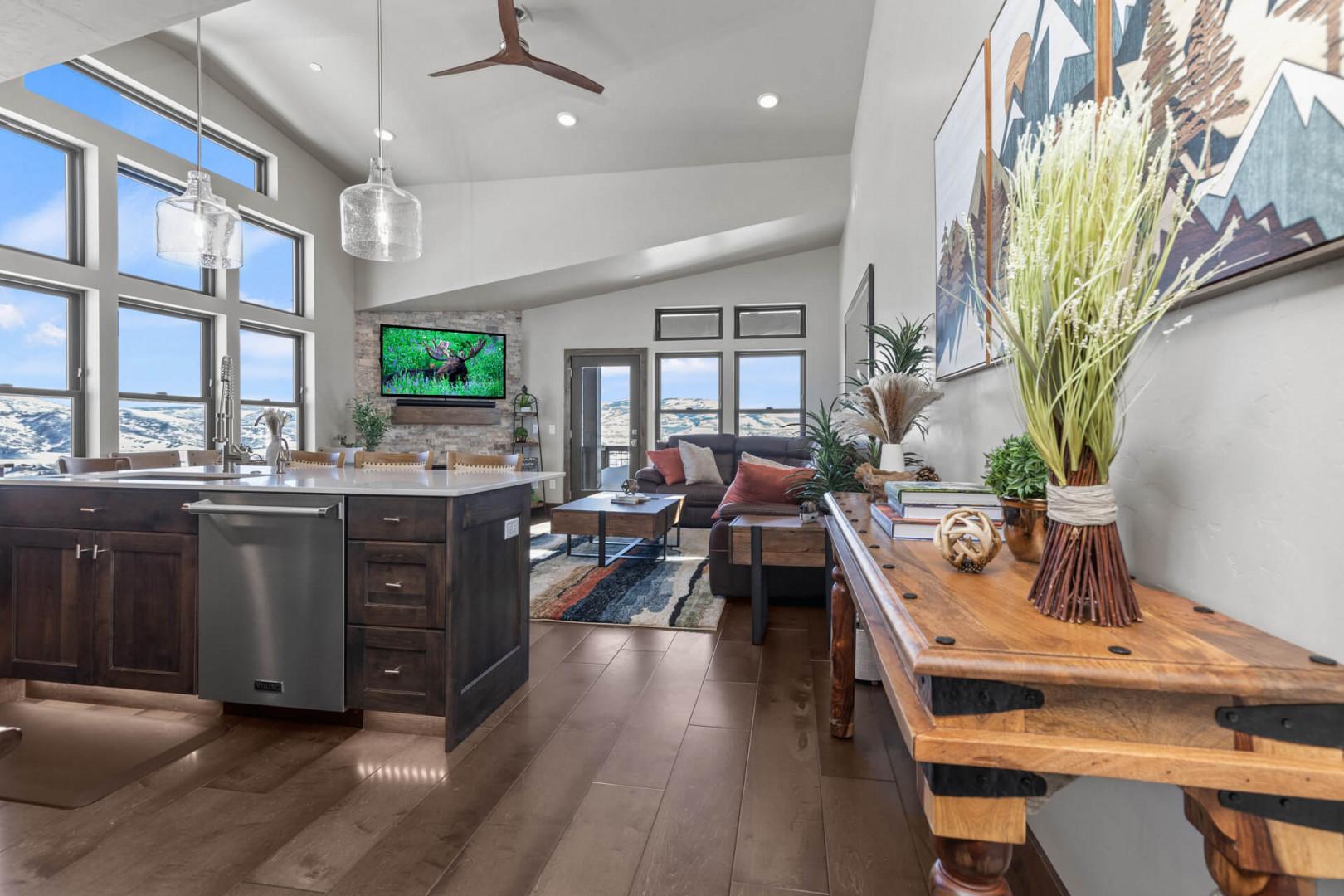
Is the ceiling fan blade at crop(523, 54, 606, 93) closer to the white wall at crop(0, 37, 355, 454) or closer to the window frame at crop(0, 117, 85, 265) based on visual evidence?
the white wall at crop(0, 37, 355, 454)

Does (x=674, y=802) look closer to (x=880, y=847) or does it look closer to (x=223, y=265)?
(x=880, y=847)

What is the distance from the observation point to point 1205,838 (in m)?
0.63

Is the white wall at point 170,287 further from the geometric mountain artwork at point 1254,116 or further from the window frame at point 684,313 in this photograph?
the geometric mountain artwork at point 1254,116

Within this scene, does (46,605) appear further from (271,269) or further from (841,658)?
(271,269)

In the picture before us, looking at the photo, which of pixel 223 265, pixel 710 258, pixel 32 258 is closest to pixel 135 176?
pixel 32 258

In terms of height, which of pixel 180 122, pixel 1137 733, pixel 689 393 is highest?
pixel 180 122

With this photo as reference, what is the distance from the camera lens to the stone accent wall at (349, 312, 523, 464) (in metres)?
7.93

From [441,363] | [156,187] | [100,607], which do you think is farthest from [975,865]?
[441,363]

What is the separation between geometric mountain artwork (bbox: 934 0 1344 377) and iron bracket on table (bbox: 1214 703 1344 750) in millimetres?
454

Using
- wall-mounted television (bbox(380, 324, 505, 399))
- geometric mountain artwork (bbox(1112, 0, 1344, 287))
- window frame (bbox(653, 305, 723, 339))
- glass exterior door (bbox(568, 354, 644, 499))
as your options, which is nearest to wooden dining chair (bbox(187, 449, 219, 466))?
wall-mounted television (bbox(380, 324, 505, 399))

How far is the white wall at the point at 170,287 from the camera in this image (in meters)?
4.68

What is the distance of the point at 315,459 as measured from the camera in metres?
4.29

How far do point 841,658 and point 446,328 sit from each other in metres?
7.39

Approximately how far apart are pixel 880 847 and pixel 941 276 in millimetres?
1825
